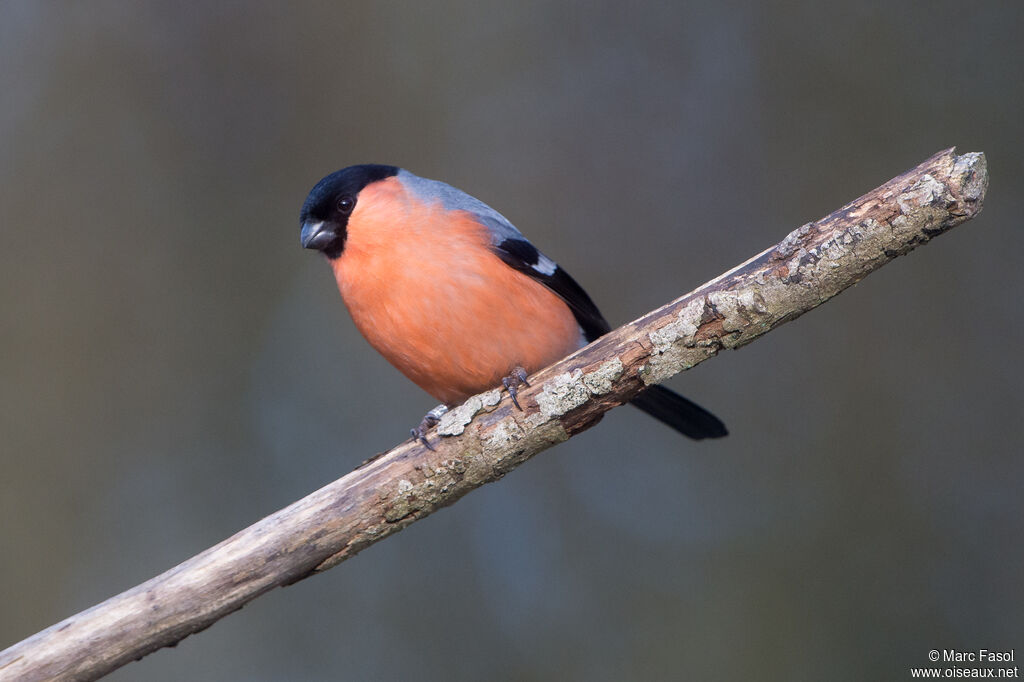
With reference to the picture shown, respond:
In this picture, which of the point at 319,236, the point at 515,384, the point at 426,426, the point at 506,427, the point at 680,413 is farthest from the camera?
the point at 680,413

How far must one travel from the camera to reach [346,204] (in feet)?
12.6

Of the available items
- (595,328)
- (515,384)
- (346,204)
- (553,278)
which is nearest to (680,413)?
(595,328)

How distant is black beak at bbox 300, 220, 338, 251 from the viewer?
12.3ft

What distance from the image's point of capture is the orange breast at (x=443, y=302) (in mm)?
3430

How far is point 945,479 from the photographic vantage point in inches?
197

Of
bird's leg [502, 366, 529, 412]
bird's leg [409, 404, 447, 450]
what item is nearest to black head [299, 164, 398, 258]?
bird's leg [409, 404, 447, 450]

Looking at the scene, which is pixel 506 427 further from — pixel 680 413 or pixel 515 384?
pixel 680 413

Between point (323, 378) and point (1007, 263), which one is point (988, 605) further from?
point (323, 378)

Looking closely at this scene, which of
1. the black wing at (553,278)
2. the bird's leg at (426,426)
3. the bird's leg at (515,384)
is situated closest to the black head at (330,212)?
the black wing at (553,278)

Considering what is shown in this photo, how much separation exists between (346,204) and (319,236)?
0.65ft

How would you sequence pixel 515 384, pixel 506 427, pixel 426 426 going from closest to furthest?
pixel 506 427
pixel 515 384
pixel 426 426

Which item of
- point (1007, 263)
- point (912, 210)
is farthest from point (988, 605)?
point (912, 210)

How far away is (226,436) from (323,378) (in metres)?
0.78

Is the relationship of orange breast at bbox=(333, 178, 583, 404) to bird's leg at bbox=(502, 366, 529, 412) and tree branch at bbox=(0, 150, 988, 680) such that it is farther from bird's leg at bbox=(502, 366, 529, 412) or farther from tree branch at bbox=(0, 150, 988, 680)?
tree branch at bbox=(0, 150, 988, 680)
